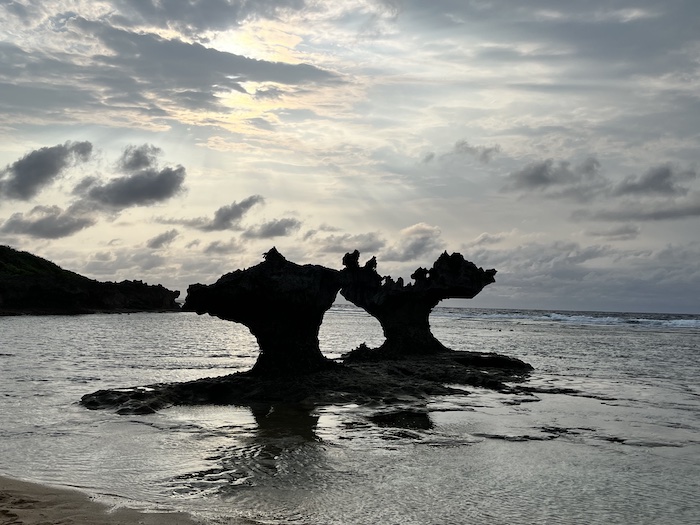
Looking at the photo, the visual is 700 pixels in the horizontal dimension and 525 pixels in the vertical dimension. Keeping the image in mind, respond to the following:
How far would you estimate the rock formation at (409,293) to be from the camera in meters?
28.6

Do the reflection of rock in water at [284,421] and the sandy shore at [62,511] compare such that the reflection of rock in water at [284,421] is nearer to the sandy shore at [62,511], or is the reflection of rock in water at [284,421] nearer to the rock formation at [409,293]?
the sandy shore at [62,511]

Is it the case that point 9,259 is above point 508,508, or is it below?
above

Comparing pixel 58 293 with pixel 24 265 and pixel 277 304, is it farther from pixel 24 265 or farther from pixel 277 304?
pixel 277 304

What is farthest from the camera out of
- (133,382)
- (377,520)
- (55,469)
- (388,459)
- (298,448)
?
(133,382)

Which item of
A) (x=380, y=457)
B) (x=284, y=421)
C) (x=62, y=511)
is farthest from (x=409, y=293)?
(x=62, y=511)

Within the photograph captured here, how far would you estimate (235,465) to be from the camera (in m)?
10.6

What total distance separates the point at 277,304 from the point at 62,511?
36.2 ft

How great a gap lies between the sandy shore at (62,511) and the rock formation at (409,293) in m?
20.3

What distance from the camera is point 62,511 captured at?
790 cm

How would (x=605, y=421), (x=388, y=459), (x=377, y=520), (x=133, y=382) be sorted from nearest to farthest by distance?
(x=377, y=520) < (x=388, y=459) < (x=605, y=421) < (x=133, y=382)

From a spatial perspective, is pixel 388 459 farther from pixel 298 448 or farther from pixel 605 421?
pixel 605 421

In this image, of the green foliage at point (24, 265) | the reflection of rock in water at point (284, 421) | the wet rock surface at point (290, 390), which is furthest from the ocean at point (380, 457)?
the green foliage at point (24, 265)

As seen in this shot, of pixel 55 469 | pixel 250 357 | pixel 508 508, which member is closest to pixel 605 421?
pixel 508 508

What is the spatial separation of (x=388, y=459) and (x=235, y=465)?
2750 mm
